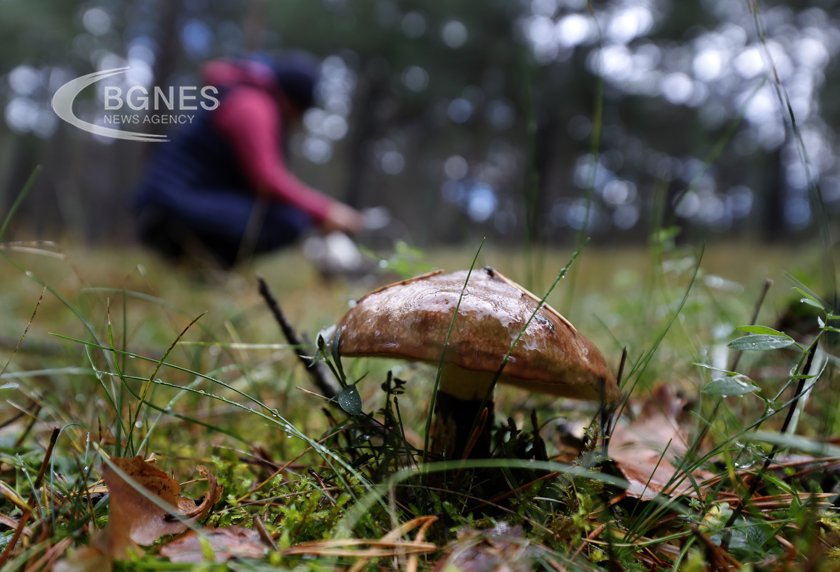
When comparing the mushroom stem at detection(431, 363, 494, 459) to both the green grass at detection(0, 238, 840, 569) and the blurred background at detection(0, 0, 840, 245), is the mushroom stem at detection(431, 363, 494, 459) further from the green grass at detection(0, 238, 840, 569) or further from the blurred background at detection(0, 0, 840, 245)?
the blurred background at detection(0, 0, 840, 245)

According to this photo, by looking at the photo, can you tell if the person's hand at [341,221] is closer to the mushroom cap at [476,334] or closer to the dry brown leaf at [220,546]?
the mushroom cap at [476,334]

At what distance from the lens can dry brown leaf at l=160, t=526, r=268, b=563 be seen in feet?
2.17

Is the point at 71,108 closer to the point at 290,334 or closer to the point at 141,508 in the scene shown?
the point at 290,334

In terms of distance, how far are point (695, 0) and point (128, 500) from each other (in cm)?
1327

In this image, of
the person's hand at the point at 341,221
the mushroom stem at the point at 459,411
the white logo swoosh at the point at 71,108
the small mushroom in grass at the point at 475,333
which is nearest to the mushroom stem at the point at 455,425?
the mushroom stem at the point at 459,411

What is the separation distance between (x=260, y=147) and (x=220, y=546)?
4.11m

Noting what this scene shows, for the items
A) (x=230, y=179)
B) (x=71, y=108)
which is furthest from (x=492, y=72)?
(x=71, y=108)

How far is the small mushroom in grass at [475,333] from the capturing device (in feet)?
2.56

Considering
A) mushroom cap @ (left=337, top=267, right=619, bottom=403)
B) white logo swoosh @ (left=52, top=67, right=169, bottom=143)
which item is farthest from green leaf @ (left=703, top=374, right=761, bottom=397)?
white logo swoosh @ (left=52, top=67, right=169, bottom=143)

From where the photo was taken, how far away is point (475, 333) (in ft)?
2.60

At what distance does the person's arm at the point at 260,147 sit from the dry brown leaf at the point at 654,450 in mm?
3311

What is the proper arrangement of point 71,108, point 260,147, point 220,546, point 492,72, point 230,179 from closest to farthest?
point 220,546, point 71,108, point 260,147, point 230,179, point 492,72

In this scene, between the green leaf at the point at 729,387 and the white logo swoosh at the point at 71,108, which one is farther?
the white logo swoosh at the point at 71,108

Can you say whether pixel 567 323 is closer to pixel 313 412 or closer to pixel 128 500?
pixel 128 500
